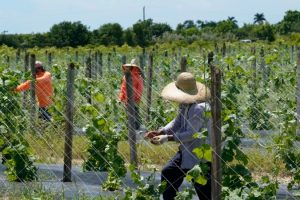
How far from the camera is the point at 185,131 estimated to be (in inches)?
227

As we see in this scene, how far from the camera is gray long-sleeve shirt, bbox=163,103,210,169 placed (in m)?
5.69

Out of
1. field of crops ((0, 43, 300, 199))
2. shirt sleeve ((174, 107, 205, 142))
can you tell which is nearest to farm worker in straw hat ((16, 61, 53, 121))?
field of crops ((0, 43, 300, 199))

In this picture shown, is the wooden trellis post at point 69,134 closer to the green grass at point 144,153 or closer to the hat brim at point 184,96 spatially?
the green grass at point 144,153

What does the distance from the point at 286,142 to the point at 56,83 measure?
359 inches

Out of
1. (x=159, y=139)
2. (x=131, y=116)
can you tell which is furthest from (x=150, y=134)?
(x=131, y=116)

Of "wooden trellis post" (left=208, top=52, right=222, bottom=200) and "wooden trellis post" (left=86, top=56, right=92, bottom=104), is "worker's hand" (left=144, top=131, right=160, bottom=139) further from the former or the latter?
"wooden trellis post" (left=86, top=56, right=92, bottom=104)

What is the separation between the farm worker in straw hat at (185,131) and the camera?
18.7ft

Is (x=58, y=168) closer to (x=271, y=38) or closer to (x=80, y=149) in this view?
(x=80, y=149)

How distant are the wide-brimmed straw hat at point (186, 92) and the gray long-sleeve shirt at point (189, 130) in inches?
2.3

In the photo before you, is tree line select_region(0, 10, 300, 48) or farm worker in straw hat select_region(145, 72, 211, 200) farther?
tree line select_region(0, 10, 300, 48)

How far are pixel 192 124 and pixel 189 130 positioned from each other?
2.2 inches

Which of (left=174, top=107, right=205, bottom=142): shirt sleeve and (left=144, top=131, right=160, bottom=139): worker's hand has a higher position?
(left=174, top=107, right=205, bottom=142): shirt sleeve

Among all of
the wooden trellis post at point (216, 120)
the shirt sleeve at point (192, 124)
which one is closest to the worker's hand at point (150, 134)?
the shirt sleeve at point (192, 124)

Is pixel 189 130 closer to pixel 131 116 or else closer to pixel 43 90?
pixel 131 116
